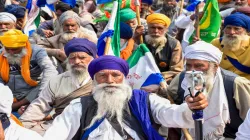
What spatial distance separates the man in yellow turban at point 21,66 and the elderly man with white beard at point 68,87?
905mm

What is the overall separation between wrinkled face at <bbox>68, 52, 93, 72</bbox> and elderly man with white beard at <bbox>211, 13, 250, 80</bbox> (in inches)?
68.0

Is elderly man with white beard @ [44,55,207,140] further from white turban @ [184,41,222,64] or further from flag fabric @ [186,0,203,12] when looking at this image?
flag fabric @ [186,0,203,12]

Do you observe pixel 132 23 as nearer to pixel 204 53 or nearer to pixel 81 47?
pixel 81 47

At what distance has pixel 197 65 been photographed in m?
5.43

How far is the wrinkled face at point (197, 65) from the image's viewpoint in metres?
5.38

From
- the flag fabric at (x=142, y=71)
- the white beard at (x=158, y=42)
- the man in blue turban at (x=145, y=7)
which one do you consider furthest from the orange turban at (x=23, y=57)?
the man in blue turban at (x=145, y=7)

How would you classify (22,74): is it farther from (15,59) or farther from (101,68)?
(101,68)

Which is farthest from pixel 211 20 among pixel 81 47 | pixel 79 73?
pixel 79 73

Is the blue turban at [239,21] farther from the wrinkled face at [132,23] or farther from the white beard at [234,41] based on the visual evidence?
the wrinkled face at [132,23]

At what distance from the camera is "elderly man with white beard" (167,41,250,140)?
5293 millimetres

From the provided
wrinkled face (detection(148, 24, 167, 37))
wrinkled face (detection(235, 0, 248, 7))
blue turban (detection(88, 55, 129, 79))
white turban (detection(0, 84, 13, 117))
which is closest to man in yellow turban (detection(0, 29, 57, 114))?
wrinkled face (detection(148, 24, 167, 37))

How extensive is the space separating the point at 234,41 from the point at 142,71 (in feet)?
→ 4.18

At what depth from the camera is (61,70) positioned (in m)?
7.97

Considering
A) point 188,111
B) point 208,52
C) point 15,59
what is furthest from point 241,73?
point 15,59
